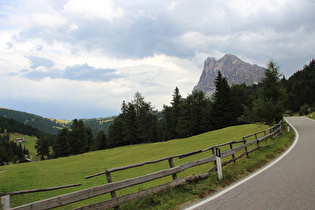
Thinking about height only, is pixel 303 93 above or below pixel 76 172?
above

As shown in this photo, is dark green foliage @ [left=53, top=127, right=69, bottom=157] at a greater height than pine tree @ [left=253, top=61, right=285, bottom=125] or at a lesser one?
lesser

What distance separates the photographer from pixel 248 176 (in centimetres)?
793

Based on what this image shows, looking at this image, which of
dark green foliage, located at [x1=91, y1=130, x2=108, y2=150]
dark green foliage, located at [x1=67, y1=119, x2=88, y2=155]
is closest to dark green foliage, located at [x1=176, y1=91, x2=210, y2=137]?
dark green foliage, located at [x1=91, y1=130, x2=108, y2=150]

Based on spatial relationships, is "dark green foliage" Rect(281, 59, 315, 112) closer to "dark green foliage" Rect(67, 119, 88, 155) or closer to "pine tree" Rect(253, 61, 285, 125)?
"pine tree" Rect(253, 61, 285, 125)

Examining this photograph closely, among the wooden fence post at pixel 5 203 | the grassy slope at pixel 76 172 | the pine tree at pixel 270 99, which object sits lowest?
the grassy slope at pixel 76 172

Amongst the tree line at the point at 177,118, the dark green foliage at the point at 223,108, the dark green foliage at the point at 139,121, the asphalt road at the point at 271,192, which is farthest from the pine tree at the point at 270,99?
the dark green foliage at the point at 139,121

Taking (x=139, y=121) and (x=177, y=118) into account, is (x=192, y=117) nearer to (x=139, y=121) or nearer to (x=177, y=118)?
(x=177, y=118)

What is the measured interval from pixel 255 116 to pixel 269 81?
714 centimetres

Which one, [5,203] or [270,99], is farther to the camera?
[270,99]

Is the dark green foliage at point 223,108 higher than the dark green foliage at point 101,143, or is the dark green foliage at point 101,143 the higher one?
the dark green foliage at point 223,108

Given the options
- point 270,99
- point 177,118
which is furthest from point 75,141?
point 270,99

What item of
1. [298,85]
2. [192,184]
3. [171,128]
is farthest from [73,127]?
[298,85]

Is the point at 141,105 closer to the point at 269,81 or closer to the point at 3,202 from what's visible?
→ the point at 269,81

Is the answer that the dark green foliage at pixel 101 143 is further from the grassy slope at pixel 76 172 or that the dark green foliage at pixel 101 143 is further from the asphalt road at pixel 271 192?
the asphalt road at pixel 271 192
